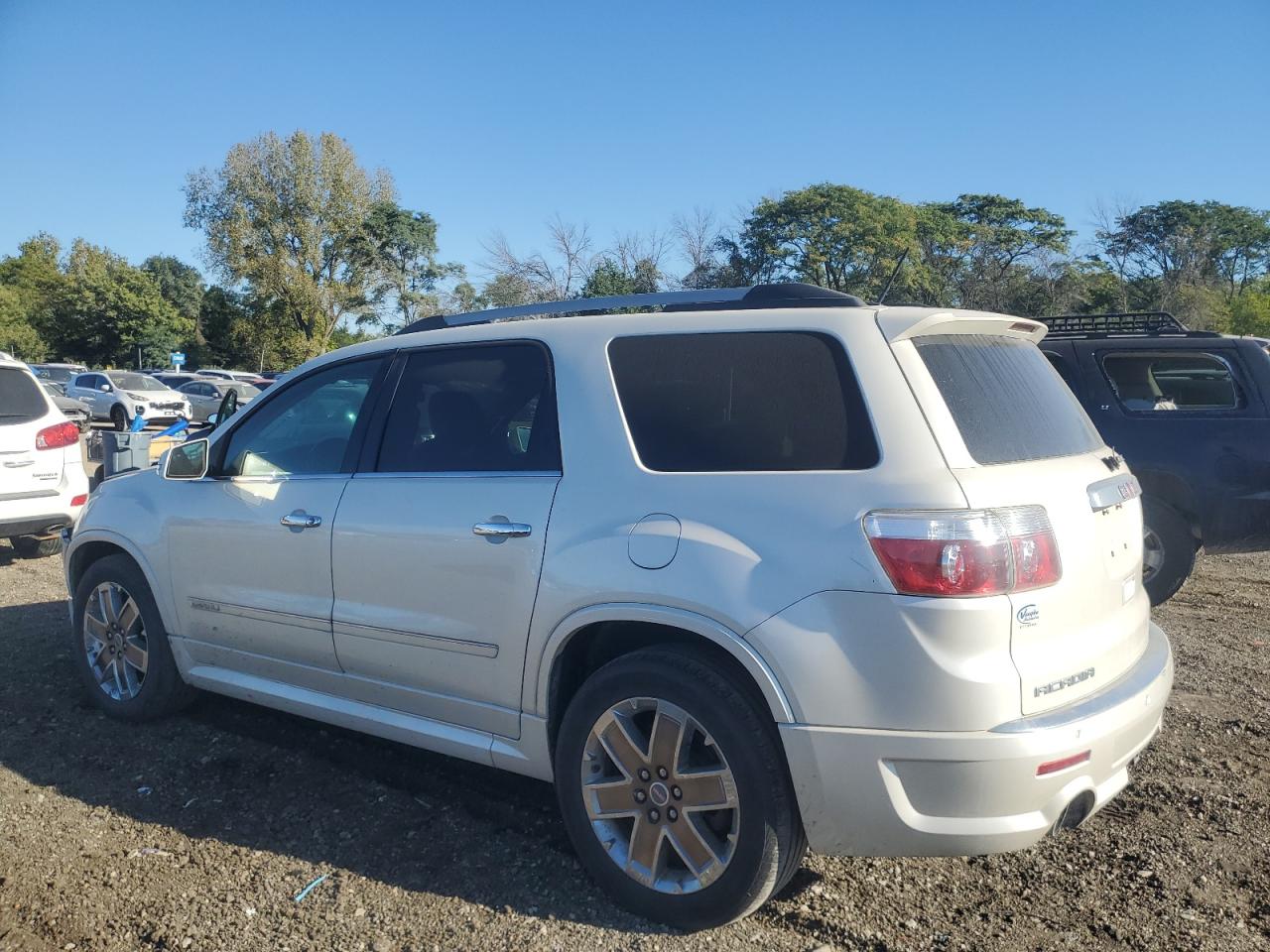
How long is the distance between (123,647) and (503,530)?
249 cm

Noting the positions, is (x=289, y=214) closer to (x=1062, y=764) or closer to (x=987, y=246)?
(x=987, y=246)

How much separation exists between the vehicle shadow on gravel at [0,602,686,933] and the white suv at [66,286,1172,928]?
0.33m

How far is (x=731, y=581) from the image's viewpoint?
2.70 m

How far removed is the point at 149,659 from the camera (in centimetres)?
450

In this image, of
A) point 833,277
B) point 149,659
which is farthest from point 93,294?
point 149,659

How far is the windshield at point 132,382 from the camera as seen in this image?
2780cm

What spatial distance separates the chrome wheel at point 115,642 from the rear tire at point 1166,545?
19.1 feet

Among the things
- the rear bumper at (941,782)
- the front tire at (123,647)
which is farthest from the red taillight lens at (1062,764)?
the front tire at (123,647)

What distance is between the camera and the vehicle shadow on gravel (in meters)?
3.25

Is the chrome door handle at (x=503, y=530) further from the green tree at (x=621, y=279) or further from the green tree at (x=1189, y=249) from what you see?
the green tree at (x=1189, y=249)

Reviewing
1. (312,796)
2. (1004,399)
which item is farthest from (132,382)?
(1004,399)

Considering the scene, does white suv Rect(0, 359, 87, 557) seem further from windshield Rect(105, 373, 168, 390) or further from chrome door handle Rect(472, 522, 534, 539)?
windshield Rect(105, 373, 168, 390)

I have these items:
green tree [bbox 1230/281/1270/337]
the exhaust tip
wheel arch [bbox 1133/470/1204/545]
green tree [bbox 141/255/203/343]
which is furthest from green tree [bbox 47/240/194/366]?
the exhaust tip

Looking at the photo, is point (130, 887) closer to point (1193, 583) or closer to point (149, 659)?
point (149, 659)
